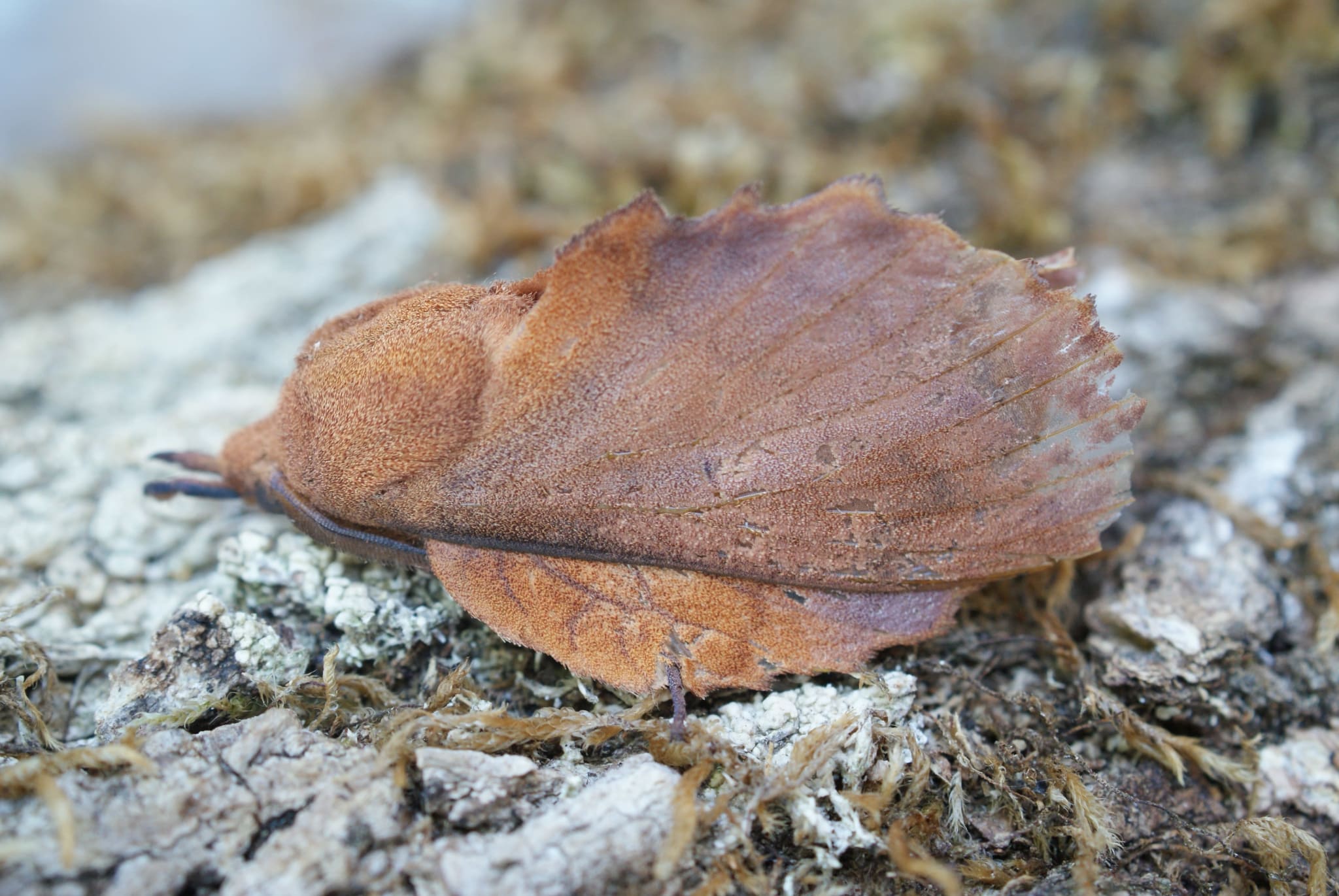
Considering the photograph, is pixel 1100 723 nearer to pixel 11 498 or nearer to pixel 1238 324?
pixel 1238 324

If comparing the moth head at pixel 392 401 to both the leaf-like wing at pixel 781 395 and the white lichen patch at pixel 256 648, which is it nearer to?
the leaf-like wing at pixel 781 395

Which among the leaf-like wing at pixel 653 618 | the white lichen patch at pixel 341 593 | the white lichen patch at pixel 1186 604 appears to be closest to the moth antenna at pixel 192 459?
the white lichen patch at pixel 341 593

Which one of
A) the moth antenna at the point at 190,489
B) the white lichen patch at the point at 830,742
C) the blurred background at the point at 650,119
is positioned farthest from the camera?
the blurred background at the point at 650,119

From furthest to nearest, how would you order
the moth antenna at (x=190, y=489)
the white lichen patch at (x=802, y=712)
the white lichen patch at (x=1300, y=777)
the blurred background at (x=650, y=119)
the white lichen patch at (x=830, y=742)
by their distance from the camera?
the blurred background at (x=650, y=119), the moth antenna at (x=190, y=489), the white lichen patch at (x=1300, y=777), the white lichen patch at (x=802, y=712), the white lichen patch at (x=830, y=742)

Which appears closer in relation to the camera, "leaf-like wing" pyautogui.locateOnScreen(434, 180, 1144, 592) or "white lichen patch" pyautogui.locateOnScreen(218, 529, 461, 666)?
"leaf-like wing" pyautogui.locateOnScreen(434, 180, 1144, 592)

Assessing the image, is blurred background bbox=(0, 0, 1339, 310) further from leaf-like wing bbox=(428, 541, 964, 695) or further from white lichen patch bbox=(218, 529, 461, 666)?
leaf-like wing bbox=(428, 541, 964, 695)

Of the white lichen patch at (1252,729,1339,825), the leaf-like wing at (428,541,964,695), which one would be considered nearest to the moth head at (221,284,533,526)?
the leaf-like wing at (428,541,964,695)

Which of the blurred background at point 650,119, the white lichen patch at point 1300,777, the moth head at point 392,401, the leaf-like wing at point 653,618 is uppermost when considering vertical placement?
the blurred background at point 650,119
